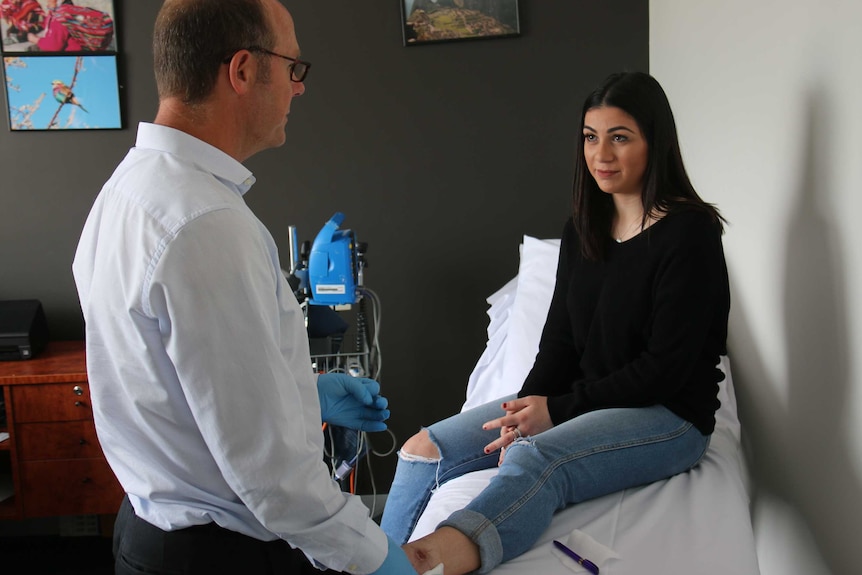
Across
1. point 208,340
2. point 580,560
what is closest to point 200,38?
point 208,340

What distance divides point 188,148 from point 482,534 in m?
0.78

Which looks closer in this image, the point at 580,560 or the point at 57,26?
the point at 580,560

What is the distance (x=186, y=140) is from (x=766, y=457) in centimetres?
154

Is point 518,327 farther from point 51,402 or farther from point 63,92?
point 63,92

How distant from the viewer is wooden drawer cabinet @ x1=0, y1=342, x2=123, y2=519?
8.26 ft

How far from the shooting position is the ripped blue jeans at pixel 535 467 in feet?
4.55

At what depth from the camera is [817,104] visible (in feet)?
5.17

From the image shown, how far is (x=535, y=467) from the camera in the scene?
150 centimetres

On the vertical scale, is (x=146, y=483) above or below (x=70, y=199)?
below

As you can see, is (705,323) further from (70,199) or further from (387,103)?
(70,199)

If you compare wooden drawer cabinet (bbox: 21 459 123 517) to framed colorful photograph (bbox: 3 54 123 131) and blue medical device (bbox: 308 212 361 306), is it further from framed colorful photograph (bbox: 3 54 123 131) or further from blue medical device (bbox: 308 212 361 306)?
framed colorful photograph (bbox: 3 54 123 131)

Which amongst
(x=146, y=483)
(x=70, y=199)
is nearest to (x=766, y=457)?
(x=146, y=483)

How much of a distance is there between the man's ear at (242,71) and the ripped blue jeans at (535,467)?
2.59ft

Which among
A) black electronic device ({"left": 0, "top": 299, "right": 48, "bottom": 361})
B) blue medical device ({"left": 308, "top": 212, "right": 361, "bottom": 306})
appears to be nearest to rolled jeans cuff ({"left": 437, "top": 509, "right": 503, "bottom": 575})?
blue medical device ({"left": 308, "top": 212, "right": 361, "bottom": 306})
